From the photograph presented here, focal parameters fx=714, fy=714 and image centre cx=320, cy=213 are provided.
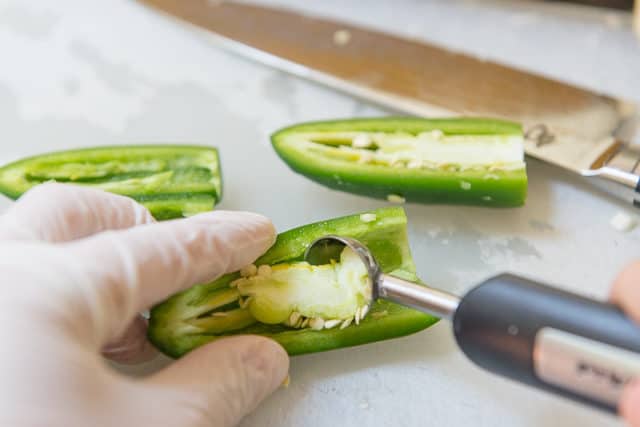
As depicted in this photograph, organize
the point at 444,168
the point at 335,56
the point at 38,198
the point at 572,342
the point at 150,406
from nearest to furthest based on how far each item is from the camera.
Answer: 1. the point at 572,342
2. the point at 150,406
3. the point at 38,198
4. the point at 444,168
5. the point at 335,56

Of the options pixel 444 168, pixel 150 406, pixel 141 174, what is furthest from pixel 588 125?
pixel 150 406

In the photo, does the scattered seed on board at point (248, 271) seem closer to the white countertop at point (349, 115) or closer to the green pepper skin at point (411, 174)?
the white countertop at point (349, 115)

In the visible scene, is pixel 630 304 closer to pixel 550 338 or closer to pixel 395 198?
pixel 550 338

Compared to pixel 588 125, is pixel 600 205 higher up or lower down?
lower down

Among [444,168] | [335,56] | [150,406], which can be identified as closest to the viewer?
[150,406]

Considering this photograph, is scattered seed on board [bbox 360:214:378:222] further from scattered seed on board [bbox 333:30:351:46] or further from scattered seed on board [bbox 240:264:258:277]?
scattered seed on board [bbox 333:30:351:46]

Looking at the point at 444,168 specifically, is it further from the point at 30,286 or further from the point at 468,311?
the point at 30,286

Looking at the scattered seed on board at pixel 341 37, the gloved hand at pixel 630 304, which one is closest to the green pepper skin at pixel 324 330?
the gloved hand at pixel 630 304
